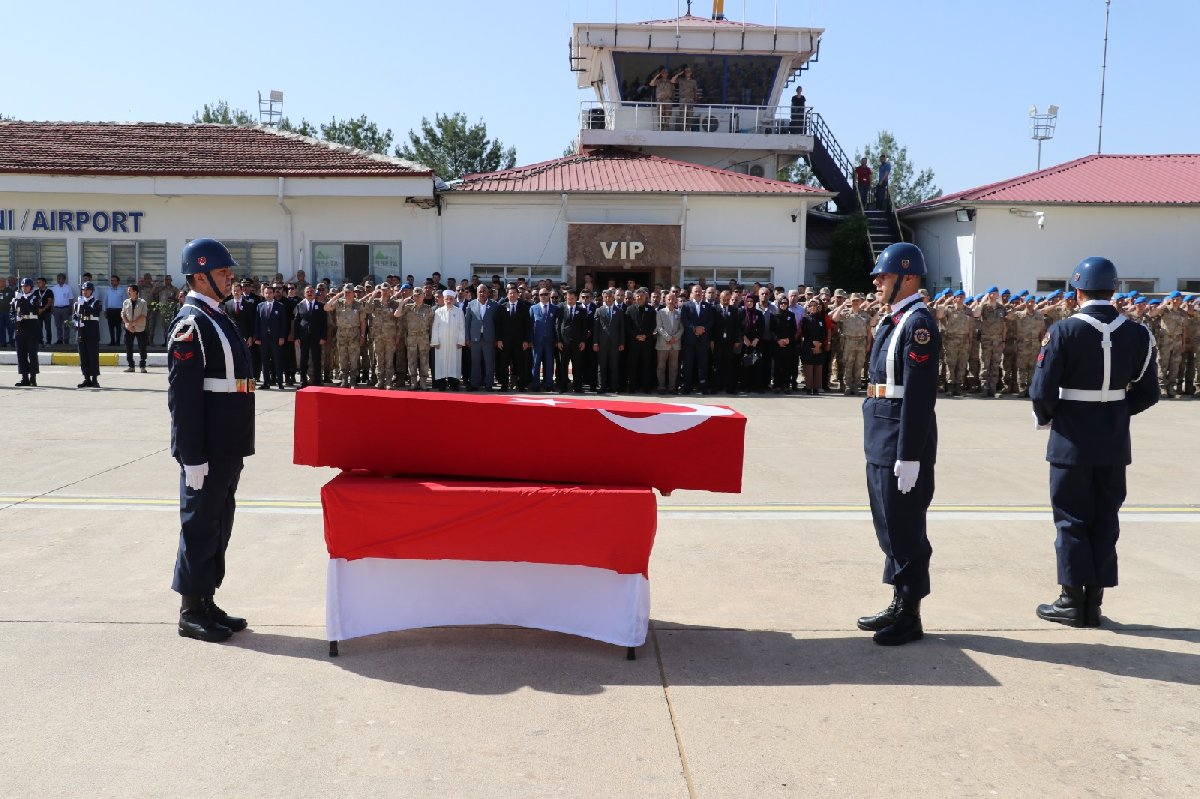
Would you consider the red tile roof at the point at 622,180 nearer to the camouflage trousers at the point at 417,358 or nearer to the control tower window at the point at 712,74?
the control tower window at the point at 712,74

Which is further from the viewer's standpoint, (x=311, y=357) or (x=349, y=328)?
(x=311, y=357)

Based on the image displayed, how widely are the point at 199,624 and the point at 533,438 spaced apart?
6.41ft

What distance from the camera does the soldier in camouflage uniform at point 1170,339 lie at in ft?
62.8

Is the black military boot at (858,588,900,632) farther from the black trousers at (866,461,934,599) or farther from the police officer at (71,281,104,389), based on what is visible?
the police officer at (71,281,104,389)

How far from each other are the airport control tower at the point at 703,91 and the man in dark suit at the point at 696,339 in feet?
46.2

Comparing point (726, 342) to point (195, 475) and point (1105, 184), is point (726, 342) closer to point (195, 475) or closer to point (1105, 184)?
point (195, 475)

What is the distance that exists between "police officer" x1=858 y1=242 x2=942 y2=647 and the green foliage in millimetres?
25527

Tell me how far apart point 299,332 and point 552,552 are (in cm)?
1431

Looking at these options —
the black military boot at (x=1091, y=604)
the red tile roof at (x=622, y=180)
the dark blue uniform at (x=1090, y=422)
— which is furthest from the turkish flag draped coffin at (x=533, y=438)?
the red tile roof at (x=622, y=180)

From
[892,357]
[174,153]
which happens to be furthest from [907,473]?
[174,153]

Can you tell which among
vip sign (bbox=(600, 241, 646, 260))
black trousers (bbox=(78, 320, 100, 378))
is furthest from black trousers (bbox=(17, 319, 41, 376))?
vip sign (bbox=(600, 241, 646, 260))

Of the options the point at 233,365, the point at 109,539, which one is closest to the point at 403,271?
the point at 109,539

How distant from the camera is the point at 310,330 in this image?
700 inches

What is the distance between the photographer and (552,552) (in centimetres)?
473
